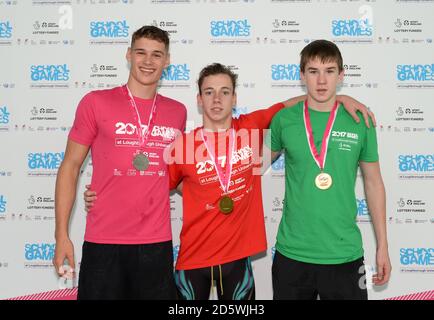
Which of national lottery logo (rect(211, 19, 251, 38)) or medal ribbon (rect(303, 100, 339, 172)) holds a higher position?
national lottery logo (rect(211, 19, 251, 38))

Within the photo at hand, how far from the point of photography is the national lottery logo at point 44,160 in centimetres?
313

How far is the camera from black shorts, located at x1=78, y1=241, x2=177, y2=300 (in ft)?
7.02

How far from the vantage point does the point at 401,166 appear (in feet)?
9.98

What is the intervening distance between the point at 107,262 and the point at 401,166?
2301 millimetres

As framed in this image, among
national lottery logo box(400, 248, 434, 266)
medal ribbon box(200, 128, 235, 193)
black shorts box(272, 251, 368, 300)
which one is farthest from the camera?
national lottery logo box(400, 248, 434, 266)

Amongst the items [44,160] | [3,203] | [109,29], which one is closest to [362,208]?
[109,29]

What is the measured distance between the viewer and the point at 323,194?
2137 millimetres

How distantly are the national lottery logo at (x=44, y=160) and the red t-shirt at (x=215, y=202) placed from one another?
126 cm

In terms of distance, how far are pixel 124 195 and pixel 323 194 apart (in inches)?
44.0

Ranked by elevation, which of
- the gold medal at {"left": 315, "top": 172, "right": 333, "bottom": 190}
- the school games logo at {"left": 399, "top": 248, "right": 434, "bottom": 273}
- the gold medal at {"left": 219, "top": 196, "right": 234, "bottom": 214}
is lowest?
the school games logo at {"left": 399, "top": 248, "right": 434, "bottom": 273}

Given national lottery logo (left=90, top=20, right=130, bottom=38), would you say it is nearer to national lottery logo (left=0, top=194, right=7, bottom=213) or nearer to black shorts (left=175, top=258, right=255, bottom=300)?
national lottery logo (left=0, top=194, right=7, bottom=213)

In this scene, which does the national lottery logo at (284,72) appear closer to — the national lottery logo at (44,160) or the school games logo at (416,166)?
the school games logo at (416,166)

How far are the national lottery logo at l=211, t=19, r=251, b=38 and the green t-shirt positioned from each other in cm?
106

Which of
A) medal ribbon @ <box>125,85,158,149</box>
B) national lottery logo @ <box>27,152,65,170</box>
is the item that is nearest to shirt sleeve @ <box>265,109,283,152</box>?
medal ribbon @ <box>125,85,158,149</box>
